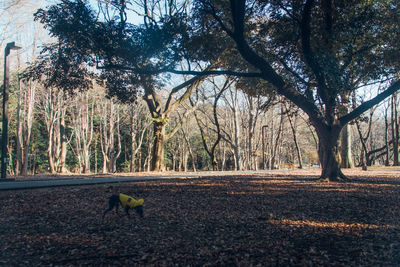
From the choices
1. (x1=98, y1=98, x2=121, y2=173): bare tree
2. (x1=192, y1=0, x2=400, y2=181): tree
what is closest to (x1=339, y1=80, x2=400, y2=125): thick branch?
(x1=192, y1=0, x2=400, y2=181): tree

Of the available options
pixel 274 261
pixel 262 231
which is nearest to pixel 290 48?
pixel 262 231

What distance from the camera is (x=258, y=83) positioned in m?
13.3

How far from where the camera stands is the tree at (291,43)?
9391 millimetres

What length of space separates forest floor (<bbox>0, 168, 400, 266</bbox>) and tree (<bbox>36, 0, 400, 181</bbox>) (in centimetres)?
378

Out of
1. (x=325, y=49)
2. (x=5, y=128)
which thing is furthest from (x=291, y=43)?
(x=5, y=128)

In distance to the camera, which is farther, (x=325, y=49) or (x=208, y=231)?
(x=325, y=49)

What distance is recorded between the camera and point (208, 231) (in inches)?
185

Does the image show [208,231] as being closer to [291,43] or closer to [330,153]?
[330,153]

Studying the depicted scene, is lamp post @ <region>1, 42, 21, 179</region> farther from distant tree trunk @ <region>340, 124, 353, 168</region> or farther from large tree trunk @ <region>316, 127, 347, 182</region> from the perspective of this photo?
distant tree trunk @ <region>340, 124, 353, 168</region>

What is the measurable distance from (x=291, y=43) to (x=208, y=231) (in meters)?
8.98

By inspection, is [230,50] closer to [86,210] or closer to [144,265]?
[86,210]

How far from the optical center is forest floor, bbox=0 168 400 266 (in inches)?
144

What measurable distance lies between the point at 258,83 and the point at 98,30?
7.26m

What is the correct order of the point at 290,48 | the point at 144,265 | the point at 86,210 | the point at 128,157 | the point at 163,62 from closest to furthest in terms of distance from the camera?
1. the point at 144,265
2. the point at 86,210
3. the point at 163,62
4. the point at 290,48
5. the point at 128,157
